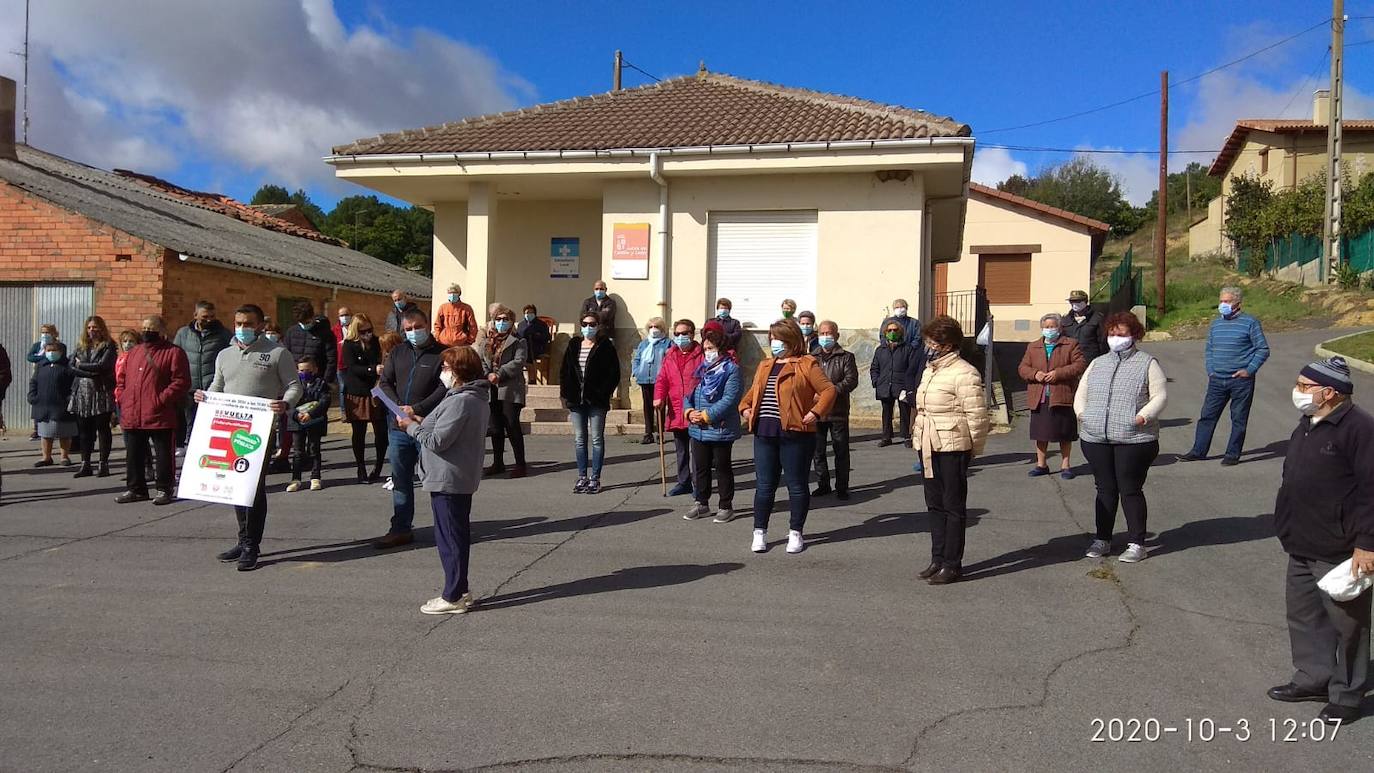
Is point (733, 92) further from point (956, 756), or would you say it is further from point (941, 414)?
point (956, 756)

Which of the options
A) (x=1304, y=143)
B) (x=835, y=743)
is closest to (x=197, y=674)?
(x=835, y=743)

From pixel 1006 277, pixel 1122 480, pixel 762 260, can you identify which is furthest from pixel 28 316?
pixel 1006 277

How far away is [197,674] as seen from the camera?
4.77 meters

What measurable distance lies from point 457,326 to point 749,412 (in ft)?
21.5

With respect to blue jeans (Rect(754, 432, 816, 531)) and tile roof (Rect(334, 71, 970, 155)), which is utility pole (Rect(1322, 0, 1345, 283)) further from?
blue jeans (Rect(754, 432, 816, 531))

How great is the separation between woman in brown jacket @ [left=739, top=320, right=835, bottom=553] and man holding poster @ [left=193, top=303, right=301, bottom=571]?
3609 mm

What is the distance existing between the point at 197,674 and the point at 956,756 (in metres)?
3.76

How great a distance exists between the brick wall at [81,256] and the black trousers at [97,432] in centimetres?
500

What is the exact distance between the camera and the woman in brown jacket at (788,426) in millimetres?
6914

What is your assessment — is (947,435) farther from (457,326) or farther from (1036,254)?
(1036,254)

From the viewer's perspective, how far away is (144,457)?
367 inches

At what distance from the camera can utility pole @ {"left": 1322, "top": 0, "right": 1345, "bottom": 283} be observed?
27281 mm

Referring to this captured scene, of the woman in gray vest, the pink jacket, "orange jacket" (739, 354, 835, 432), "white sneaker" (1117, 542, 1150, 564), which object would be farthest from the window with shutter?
"orange jacket" (739, 354, 835, 432)

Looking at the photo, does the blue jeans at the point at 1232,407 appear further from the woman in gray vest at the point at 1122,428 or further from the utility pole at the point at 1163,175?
the utility pole at the point at 1163,175
